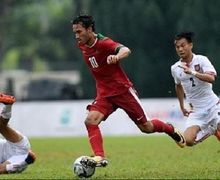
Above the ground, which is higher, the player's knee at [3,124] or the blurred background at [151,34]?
the player's knee at [3,124]

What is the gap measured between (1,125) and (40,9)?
223ft

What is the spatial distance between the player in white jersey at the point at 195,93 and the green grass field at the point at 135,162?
565mm

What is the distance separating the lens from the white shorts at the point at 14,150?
11.6 meters

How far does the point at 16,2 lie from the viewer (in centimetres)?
5597

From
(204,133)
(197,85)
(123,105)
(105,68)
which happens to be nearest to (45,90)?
(204,133)

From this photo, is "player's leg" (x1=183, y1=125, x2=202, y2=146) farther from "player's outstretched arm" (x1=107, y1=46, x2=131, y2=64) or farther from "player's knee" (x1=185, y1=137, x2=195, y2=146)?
"player's outstretched arm" (x1=107, y1=46, x2=131, y2=64)

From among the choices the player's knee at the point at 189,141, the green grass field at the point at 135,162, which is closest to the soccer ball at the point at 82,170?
the green grass field at the point at 135,162

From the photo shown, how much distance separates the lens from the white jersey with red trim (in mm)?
11797

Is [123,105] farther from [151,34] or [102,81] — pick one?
[151,34]

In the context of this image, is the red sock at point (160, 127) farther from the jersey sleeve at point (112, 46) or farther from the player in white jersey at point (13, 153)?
the player in white jersey at point (13, 153)

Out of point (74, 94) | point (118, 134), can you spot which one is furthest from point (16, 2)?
point (118, 134)

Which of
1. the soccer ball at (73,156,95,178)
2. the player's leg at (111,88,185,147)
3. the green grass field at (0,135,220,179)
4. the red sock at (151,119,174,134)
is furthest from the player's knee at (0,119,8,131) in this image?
the red sock at (151,119,174,134)

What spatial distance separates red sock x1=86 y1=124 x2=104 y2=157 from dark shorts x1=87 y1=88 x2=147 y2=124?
31cm

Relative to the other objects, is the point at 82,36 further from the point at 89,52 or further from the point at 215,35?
the point at 215,35
